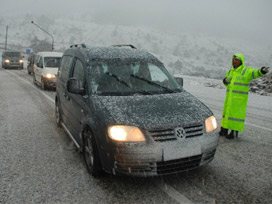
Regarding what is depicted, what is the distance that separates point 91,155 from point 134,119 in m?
0.91

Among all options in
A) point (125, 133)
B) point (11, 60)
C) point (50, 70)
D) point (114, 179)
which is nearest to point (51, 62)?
point (50, 70)

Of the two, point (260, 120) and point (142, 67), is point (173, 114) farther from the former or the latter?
point (260, 120)

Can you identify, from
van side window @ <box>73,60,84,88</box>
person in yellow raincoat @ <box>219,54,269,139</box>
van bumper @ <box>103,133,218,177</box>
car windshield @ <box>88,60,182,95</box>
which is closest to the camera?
van bumper @ <box>103,133,218,177</box>

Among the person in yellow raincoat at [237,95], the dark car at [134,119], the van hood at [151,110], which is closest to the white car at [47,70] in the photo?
the dark car at [134,119]

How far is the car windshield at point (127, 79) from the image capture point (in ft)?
12.7

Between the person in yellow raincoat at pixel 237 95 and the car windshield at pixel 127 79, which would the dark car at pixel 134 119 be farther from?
the person in yellow raincoat at pixel 237 95


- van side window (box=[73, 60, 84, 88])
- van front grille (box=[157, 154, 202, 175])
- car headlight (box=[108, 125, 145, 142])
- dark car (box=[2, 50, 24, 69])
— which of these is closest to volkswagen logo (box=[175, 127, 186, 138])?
van front grille (box=[157, 154, 202, 175])

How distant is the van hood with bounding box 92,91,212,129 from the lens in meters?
3.10

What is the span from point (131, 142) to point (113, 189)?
731 millimetres

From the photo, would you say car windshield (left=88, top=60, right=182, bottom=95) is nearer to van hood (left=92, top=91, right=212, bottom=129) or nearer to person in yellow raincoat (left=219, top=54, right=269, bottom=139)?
van hood (left=92, top=91, right=212, bottom=129)

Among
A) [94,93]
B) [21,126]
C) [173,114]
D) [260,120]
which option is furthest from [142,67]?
[260,120]

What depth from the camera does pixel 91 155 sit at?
3566mm

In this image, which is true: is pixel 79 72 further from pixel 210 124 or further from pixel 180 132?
pixel 210 124

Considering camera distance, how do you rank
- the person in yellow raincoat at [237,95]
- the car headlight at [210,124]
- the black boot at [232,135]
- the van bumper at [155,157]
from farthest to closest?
1. the black boot at [232,135]
2. the person in yellow raincoat at [237,95]
3. the car headlight at [210,124]
4. the van bumper at [155,157]
